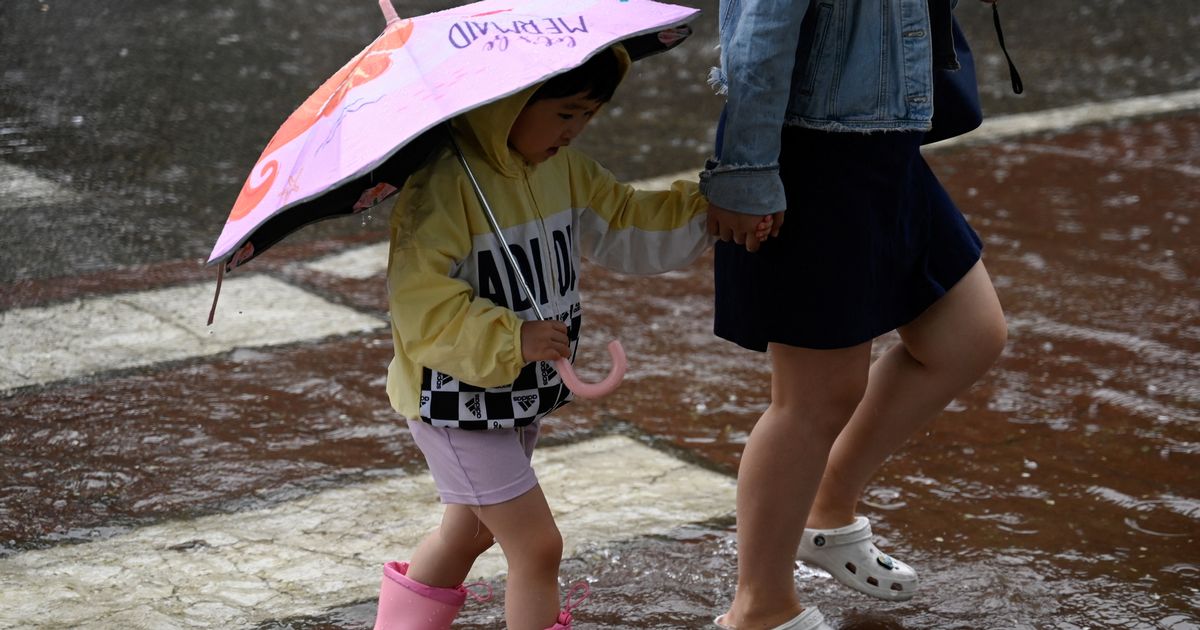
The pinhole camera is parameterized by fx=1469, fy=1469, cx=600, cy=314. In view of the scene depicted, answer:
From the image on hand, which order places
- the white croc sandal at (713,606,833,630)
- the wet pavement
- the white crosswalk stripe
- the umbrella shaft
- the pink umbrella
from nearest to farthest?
the pink umbrella, the umbrella shaft, the white croc sandal at (713,606,833,630), the wet pavement, the white crosswalk stripe

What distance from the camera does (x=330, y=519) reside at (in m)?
3.49

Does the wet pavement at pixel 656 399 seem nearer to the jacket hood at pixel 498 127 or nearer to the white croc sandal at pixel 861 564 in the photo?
the white croc sandal at pixel 861 564

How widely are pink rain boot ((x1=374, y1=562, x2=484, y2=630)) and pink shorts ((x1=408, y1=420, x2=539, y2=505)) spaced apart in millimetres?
254

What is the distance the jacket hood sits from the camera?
2422 millimetres

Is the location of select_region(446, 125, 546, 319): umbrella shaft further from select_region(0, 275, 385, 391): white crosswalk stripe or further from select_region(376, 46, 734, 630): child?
select_region(0, 275, 385, 391): white crosswalk stripe

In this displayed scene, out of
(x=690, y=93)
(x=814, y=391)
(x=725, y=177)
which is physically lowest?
(x=690, y=93)

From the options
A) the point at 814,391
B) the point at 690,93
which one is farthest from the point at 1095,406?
the point at 690,93

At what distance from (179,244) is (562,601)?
122 inches

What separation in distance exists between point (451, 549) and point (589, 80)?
0.90m

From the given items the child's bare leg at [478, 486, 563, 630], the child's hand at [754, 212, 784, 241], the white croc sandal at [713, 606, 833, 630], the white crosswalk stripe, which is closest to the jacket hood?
the child's hand at [754, 212, 784, 241]

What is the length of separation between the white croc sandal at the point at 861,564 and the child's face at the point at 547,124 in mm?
1071

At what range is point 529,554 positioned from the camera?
255 centimetres

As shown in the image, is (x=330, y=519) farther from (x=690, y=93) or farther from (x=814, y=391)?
(x=690, y=93)

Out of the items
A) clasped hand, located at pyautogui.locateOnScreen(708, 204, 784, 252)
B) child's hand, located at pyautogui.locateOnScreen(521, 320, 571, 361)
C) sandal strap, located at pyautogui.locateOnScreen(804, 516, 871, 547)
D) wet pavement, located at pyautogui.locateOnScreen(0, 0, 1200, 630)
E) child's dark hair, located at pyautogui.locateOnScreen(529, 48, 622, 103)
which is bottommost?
wet pavement, located at pyautogui.locateOnScreen(0, 0, 1200, 630)
